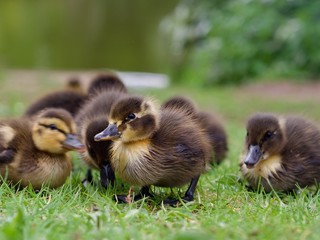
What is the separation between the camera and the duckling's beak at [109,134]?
3346 millimetres

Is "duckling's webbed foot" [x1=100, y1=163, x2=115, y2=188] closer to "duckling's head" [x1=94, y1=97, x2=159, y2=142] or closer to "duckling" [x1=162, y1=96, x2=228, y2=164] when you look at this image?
"duckling's head" [x1=94, y1=97, x2=159, y2=142]

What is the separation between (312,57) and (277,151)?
9410mm

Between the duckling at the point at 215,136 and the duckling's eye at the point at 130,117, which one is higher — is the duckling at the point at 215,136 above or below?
below

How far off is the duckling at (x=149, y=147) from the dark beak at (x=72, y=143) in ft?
1.32

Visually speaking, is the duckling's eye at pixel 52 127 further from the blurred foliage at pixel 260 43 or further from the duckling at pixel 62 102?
the blurred foliage at pixel 260 43

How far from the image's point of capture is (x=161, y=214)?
120 inches

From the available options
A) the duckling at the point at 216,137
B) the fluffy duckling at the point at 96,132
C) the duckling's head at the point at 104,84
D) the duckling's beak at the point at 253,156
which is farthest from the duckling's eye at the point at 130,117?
the duckling's head at the point at 104,84

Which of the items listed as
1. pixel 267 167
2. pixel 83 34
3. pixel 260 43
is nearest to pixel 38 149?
pixel 267 167

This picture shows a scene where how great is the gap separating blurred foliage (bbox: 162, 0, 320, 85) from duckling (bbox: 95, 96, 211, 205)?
9.88 metres

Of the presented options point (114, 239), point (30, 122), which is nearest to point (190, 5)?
point (30, 122)

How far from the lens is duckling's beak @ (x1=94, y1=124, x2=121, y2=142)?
335 cm

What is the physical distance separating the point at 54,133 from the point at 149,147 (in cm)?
78

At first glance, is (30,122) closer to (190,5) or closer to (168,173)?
(168,173)

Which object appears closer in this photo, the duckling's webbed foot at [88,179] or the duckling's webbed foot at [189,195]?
the duckling's webbed foot at [189,195]
